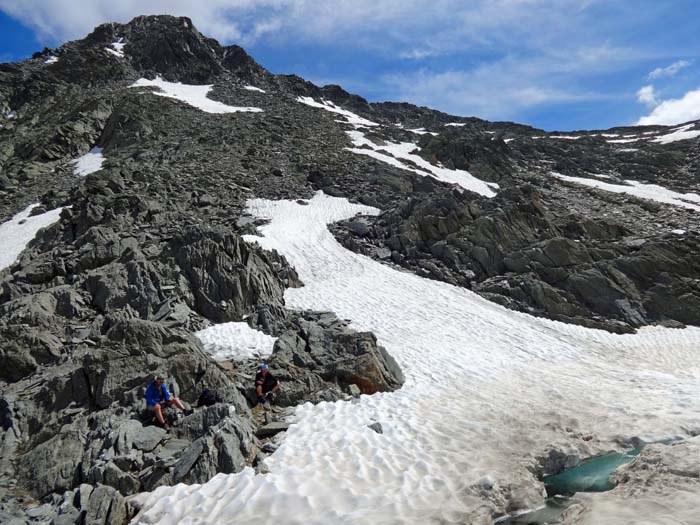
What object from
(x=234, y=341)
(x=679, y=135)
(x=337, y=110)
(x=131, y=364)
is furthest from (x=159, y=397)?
(x=679, y=135)

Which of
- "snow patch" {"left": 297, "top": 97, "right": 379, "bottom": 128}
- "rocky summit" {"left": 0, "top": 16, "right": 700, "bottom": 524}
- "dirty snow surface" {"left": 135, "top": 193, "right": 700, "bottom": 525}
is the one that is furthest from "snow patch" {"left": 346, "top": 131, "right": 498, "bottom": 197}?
"dirty snow surface" {"left": 135, "top": 193, "right": 700, "bottom": 525}

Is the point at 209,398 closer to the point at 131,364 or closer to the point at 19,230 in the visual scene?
the point at 131,364

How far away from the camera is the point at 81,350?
43.1 ft

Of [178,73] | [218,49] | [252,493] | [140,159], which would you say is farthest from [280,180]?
[218,49]

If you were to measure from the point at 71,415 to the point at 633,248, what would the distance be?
29.0m

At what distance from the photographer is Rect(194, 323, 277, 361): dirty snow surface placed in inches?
582

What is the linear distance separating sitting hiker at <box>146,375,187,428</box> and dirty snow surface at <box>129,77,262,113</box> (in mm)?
60351

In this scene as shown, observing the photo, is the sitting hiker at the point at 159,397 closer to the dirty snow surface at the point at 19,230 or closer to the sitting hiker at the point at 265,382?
the sitting hiker at the point at 265,382

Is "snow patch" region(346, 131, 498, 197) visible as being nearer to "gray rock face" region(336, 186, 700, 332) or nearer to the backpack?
"gray rock face" region(336, 186, 700, 332)

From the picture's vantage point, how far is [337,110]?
87.6m

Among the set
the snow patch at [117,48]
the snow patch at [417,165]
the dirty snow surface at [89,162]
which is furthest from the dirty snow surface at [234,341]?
the snow patch at [117,48]

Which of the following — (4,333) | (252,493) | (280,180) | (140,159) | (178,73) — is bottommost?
(252,493)

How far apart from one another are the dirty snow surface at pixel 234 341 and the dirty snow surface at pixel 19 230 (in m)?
18.3

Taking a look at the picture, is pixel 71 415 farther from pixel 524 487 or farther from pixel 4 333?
pixel 524 487
